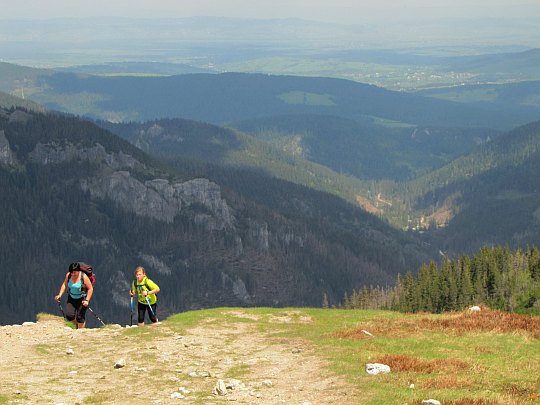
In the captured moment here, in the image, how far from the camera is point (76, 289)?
166 ft

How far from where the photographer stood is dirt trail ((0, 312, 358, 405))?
33.0 meters

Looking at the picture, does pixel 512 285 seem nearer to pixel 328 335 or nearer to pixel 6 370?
pixel 328 335

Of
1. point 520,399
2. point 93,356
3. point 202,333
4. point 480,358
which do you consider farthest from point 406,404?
point 202,333

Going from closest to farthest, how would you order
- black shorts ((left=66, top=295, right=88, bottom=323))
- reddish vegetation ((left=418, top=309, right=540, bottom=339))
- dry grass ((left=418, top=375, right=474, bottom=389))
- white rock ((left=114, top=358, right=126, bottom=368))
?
1. dry grass ((left=418, top=375, right=474, bottom=389))
2. white rock ((left=114, top=358, right=126, bottom=368))
3. reddish vegetation ((left=418, top=309, right=540, bottom=339))
4. black shorts ((left=66, top=295, right=88, bottom=323))

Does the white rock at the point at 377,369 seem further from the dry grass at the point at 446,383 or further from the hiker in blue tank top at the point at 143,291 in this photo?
the hiker in blue tank top at the point at 143,291

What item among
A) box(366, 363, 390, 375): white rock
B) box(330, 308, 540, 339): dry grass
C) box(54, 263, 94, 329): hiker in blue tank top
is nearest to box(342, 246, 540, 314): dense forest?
box(330, 308, 540, 339): dry grass

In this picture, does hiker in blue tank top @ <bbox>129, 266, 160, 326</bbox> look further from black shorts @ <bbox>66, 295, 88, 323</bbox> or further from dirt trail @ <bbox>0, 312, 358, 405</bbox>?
black shorts @ <bbox>66, 295, 88, 323</bbox>

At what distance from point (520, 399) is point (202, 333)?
84.2ft

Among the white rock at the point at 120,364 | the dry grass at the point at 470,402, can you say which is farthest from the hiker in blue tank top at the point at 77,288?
the dry grass at the point at 470,402

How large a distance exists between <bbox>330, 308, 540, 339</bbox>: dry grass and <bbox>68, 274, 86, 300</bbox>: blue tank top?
17031mm

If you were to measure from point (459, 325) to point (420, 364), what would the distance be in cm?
1395

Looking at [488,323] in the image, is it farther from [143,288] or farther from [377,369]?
[143,288]

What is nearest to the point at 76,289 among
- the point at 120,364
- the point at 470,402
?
the point at 120,364

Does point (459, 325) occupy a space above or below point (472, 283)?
above
